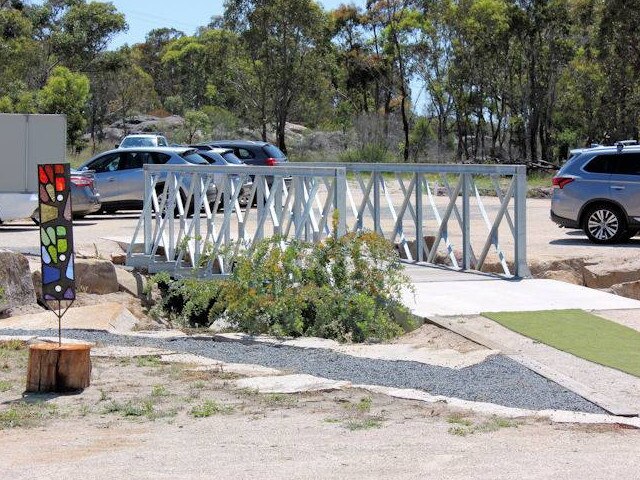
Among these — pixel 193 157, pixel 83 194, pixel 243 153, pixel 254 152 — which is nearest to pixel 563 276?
pixel 83 194

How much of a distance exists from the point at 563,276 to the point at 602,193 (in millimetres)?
4427

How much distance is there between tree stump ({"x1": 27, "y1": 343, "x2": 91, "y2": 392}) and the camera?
8336mm

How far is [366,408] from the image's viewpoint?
775 centimetres

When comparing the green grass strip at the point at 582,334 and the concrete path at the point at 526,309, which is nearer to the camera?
the concrete path at the point at 526,309

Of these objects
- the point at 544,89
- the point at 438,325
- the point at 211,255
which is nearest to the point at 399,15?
the point at 544,89

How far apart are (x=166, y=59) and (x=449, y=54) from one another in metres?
35.7

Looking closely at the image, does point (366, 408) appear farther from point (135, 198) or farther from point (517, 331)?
point (135, 198)

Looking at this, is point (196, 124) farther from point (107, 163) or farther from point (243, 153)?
point (107, 163)

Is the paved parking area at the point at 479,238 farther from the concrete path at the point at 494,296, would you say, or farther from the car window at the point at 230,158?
the concrete path at the point at 494,296

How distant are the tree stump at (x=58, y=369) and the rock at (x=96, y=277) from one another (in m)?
6.69

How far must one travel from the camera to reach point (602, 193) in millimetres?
20156

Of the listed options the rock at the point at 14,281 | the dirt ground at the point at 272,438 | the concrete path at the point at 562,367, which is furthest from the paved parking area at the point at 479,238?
the dirt ground at the point at 272,438

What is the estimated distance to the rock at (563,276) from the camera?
52.5 ft

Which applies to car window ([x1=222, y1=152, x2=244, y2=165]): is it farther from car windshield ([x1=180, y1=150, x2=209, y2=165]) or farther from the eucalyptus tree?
the eucalyptus tree
